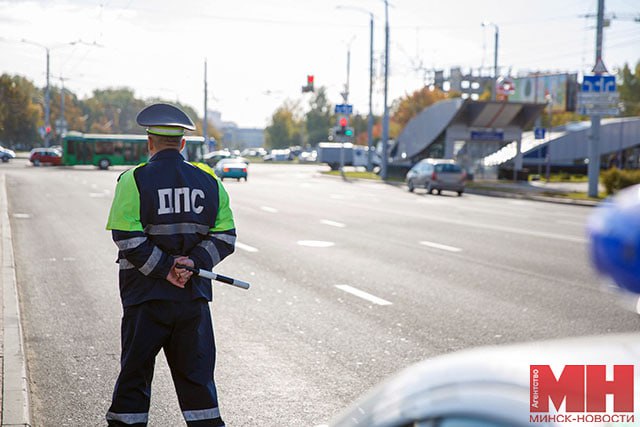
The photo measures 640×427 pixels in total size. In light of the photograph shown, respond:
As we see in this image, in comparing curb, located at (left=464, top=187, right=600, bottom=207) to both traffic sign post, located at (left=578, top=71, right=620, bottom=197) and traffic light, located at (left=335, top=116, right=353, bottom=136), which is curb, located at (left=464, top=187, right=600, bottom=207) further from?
traffic light, located at (left=335, top=116, right=353, bottom=136)

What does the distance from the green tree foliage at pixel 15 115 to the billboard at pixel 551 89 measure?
44.8 metres

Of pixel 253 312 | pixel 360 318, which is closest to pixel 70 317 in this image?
pixel 253 312

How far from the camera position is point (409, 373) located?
1.74 m

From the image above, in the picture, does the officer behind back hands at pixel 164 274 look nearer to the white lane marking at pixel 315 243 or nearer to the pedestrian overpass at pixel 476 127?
the white lane marking at pixel 315 243

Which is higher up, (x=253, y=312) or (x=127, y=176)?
(x=127, y=176)

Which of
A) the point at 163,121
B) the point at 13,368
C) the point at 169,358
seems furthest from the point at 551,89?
the point at 169,358

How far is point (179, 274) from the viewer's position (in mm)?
4340

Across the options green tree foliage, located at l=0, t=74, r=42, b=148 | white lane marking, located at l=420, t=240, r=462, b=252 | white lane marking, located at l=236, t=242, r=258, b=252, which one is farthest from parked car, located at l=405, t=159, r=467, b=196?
green tree foliage, located at l=0, t=74, r=42, b=148

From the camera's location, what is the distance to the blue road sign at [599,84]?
98.0 ft

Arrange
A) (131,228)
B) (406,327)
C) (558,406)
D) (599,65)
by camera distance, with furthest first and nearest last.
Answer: (599,65) → (406,327) → (131,228) → (558,406)

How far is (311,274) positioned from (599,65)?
71.0 feet

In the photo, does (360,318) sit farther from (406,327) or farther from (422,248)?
(422,248)

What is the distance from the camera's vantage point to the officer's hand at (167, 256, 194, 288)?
14.2ft

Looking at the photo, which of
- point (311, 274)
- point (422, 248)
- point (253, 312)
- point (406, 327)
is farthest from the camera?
point (422, 248)
